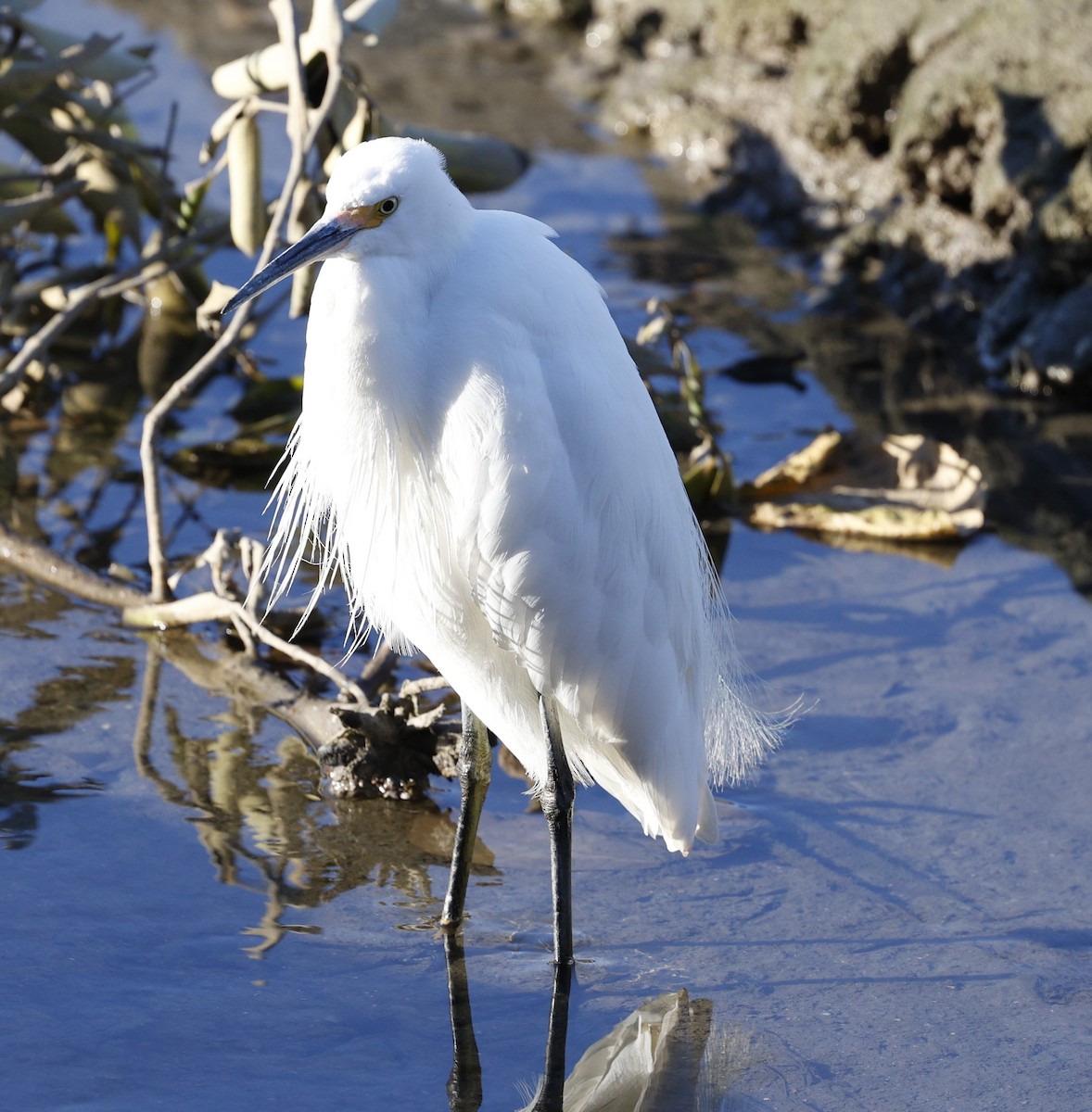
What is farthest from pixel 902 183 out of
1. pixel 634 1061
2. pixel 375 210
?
pixel 634 1061

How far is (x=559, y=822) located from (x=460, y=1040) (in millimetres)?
442

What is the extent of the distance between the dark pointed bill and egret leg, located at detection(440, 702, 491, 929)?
1.03 metres

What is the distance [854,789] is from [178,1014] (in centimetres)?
163

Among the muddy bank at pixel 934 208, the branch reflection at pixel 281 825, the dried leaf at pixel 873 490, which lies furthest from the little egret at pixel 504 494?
the muddy bank at pixel 934 208

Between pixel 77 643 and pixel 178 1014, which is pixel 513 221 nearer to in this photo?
pixel 178 1014

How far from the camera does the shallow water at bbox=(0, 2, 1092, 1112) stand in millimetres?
2713

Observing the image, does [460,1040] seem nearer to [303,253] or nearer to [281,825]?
[281,825]

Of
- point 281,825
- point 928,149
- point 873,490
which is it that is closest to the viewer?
point 281,825

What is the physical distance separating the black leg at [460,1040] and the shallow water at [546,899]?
0.02m

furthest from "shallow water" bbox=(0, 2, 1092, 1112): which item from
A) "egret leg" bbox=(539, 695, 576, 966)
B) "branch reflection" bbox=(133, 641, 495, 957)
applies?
"egret leg" bbox=(539, 695, 576, 966)

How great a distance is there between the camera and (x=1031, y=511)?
195 inches

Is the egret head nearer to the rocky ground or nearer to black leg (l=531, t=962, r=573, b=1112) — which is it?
black leg (l=531, t=962, r=573, b=1112)

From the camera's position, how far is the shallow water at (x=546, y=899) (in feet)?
8.90

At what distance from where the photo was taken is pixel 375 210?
2.47m
